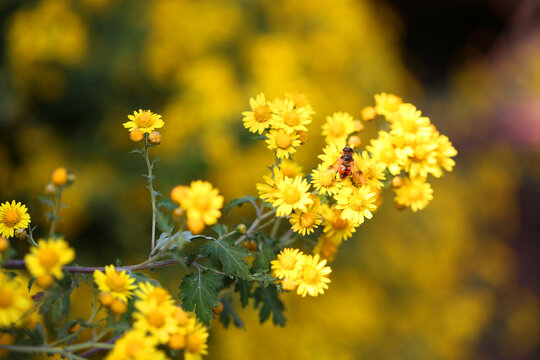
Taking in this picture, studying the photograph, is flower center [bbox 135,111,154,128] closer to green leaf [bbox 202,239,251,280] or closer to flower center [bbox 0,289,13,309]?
green leaf [bbox 202,239,251,280]

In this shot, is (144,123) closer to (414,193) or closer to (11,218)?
(11,218)

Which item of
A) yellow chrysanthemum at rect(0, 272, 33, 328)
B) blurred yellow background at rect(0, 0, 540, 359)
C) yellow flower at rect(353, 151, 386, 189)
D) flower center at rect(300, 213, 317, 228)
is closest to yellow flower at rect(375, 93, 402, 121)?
yellow flower at rect(353, 151, 386, 189)

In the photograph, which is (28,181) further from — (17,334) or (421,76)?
(421,76)

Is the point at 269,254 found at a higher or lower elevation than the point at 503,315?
lower

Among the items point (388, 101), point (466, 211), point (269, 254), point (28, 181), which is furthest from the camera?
point (466, 211)

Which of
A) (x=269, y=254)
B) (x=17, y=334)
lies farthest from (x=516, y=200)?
(x=17, y=334)

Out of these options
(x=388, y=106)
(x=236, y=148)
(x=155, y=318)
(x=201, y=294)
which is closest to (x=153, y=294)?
(x=155, y=318)
